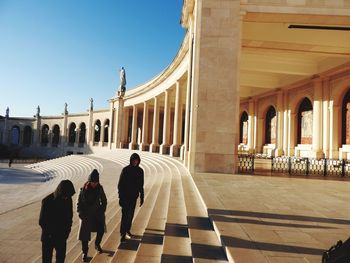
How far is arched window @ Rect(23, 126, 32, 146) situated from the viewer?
63062 mm

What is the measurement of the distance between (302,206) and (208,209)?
216cm

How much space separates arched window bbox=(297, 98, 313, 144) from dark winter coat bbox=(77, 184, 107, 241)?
2159 centimetres

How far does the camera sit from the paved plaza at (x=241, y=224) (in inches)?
151

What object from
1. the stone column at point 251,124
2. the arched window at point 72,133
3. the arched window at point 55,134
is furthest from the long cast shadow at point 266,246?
the arched window at point 55,134

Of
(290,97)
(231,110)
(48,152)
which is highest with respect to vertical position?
(290,97)

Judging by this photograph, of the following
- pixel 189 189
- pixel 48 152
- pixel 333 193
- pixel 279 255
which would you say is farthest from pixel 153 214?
pixel 48 152

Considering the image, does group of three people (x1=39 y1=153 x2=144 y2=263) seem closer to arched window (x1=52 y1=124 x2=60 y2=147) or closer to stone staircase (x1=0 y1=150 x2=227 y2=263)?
stone staircase (x1=0 y1=150 x2=227 y2=263)

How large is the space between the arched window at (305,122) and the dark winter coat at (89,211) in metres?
21.6

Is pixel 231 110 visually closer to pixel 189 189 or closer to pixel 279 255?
pixel 189 189

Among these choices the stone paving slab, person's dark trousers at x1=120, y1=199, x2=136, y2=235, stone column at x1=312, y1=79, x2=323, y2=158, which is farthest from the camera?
stone column at x1=312, y1=79, x2=323, y2=158

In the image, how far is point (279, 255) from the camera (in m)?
3.51

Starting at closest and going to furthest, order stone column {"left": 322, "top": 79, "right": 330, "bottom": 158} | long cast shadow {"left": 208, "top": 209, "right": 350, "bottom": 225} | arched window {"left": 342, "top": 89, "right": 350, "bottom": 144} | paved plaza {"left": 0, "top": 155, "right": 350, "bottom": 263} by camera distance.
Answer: paved plaza {"left": 0, "top": 155, "right": 350, "bottom": 263}
long cast shadow {"left": 208, "top": 209, "right": 350, "bottom": 225}
arched window {"left": 342, "top": 89, "right": 350, "bottom": 144}
stone column {"left": 322, "top": 79, "right": 330, "bottom": 158}

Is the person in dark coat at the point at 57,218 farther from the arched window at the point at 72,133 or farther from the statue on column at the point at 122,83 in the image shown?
the arched window at the point at 72,133

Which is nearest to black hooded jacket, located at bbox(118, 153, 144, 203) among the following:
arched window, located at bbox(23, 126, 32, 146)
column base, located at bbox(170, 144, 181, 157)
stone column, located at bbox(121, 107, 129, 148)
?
column base, located at bbox(170, 144, 181, 157)
